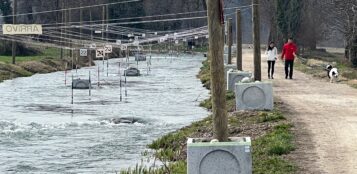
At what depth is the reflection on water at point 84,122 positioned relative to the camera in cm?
2073

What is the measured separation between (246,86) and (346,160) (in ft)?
30.8

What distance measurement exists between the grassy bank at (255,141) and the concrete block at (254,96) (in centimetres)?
37

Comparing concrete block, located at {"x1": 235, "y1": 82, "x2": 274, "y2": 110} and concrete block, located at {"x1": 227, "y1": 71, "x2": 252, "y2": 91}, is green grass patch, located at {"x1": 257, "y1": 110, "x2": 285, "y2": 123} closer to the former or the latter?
concrete block, located at {"x1": 235, "y1": 82, "x2": 274, "y2": 110}

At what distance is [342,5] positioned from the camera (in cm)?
6050

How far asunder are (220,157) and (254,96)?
12.7 meters

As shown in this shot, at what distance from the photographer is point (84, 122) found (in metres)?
30.2

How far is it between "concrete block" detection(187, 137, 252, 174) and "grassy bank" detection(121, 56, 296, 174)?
2.52m

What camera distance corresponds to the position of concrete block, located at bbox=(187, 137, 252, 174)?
11828mm

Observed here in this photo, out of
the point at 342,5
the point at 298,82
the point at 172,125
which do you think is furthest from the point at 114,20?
the point at 172,125

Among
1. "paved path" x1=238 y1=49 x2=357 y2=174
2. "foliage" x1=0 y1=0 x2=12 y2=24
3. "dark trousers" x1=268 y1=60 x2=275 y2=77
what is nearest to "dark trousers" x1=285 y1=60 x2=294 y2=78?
"dark trousers" x1=268 y1=60 x2=275 y2=77

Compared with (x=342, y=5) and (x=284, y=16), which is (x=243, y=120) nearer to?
(x=342, y=5)

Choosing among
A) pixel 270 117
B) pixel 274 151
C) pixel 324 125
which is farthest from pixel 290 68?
pixel 274 151

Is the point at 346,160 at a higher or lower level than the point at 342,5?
lower

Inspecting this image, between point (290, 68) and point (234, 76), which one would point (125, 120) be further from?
point (290, 68)
